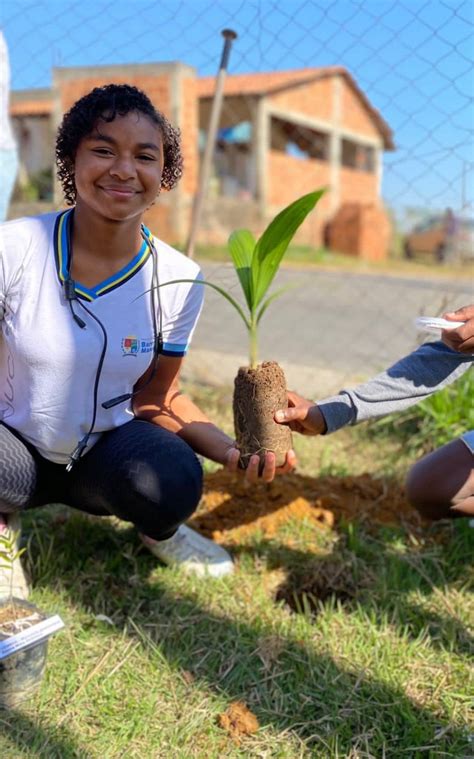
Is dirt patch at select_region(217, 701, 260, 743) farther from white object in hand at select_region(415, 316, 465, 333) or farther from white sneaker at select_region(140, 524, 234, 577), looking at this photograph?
white object in hand at select_region(415, 316, 465, 333)

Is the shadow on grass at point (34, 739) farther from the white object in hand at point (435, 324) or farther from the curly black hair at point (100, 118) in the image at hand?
the curly black hair at point (100, 118)

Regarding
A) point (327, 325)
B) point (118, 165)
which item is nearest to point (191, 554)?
point (118, 165)

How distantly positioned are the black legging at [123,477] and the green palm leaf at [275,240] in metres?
0.46

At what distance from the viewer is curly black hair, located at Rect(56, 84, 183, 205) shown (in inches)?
65.8

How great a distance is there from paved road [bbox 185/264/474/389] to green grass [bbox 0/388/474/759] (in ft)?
3.44

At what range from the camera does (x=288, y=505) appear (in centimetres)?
246

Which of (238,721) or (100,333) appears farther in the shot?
(100,333)

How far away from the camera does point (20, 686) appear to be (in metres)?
1.63

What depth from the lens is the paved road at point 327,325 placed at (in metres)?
3.95

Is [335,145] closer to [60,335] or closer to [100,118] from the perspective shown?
[100,118]

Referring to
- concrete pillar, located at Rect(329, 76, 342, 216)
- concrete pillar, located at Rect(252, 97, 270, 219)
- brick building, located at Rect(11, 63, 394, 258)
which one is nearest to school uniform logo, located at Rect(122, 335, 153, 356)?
brick building, located at Rect(11, 63, 394, 258)

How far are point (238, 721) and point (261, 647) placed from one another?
27 cm

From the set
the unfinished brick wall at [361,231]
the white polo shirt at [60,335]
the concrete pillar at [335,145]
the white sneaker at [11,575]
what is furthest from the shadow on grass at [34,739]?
the concrete pillar at [335,145]

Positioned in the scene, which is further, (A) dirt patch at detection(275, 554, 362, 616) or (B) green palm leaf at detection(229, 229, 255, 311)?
(A) dirt patch at detection(275, 554, 362, 616)
